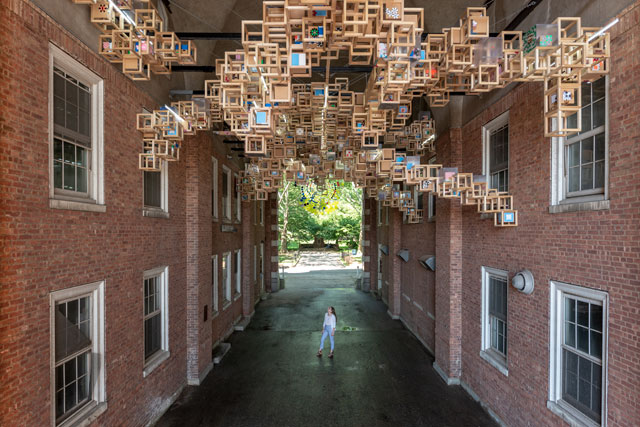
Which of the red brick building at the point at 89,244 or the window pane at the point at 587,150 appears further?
the window pane at the point at 587,150

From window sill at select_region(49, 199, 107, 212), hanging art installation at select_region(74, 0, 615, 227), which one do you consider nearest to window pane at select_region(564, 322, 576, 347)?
hanging art installation at select_region(74, 0, 615, 227)

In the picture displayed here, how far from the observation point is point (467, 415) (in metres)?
7.69

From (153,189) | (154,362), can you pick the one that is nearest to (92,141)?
(153,189)

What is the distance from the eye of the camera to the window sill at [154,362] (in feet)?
22.9

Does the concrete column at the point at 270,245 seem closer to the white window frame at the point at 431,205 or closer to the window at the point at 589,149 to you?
the white window frame at the point at 431,205

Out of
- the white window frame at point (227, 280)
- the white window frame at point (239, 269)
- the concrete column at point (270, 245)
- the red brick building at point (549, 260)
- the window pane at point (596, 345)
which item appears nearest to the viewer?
the red brick building at point (549, 260)

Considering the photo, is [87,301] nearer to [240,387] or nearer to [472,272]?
[240,387]

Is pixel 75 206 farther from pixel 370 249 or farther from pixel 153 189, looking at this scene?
pixel 370 249

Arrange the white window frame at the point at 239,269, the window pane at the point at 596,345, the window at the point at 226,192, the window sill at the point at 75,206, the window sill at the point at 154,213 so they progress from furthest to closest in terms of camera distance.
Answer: the white window frame at the point at 239,269 → the window at the point at 226,192 → the window sill at the point at 154,213 → the window pane at the point at 596,345 → the window sill at the point at 75,206

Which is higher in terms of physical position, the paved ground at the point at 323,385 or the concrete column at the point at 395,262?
the concrete column at the point at 395,262

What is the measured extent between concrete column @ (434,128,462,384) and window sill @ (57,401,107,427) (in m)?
8.02

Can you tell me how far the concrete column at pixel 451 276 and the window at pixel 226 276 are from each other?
7967 millimetres

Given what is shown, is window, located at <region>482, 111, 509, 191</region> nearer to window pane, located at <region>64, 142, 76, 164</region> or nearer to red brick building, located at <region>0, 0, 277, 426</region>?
red brick building, located at <region>0, 0, 277, 426</region>

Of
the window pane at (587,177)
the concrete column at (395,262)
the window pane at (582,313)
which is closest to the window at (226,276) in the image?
the concrete column at (395,262)
